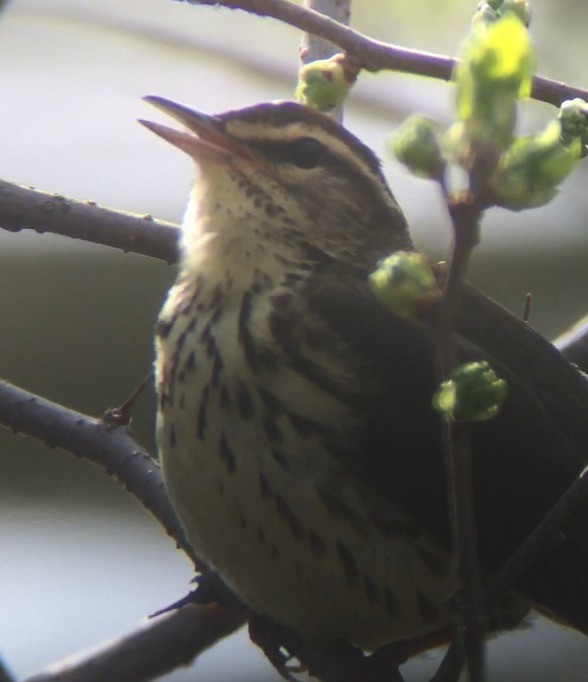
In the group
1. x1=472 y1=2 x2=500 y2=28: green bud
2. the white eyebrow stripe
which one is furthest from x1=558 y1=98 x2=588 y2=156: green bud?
the white eyebrow stripe

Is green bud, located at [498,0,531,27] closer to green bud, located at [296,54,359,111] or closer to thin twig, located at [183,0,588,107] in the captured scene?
thin twig, located at [183,0,588,107]

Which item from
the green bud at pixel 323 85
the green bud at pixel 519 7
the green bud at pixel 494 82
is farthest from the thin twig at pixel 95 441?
the green bud at pixel 494 82

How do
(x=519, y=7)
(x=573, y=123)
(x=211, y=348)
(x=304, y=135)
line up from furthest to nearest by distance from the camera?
(x=304, y=135)
(x=211, y=348)
(x=519, y=7)
(x=573, y=123)

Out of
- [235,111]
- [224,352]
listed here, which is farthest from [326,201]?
[224,352]

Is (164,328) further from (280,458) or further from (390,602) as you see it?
(390,602)

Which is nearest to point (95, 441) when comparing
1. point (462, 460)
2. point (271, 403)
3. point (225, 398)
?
point (225, 398)

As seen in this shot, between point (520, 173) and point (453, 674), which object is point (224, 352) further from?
point (520, 173)

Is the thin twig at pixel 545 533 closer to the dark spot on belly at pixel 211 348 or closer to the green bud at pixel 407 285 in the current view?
the green bud at pixel 407 285
